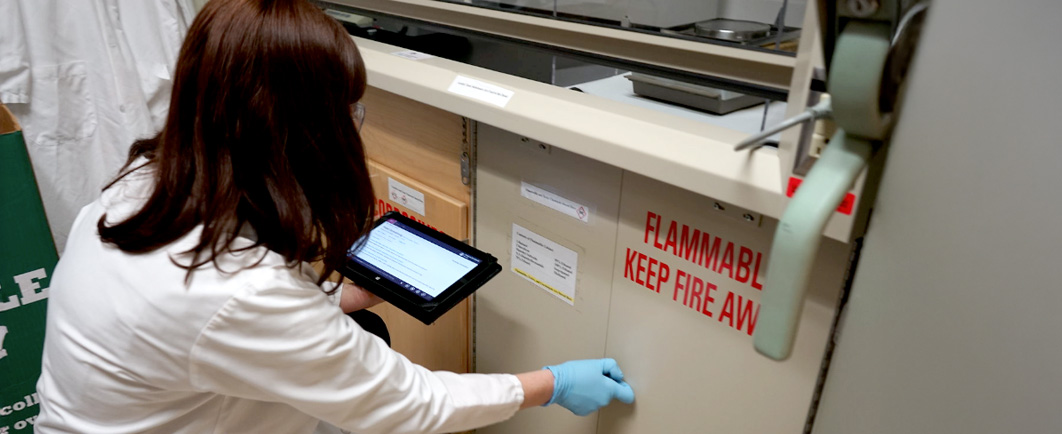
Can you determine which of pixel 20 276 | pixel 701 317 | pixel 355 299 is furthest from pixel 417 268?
pixel 20 276

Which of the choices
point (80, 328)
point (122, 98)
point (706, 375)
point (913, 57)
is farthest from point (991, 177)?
point (122, 98)

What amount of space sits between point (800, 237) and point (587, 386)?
0.64 metres

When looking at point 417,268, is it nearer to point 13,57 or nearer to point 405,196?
point 405,196

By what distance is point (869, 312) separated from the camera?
0.48 m

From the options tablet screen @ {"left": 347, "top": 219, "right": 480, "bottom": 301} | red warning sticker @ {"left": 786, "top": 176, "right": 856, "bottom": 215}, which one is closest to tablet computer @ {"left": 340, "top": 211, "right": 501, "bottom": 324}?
tablet screen @ {"left": 347, "top": 219, "right": 480, "bottom": 301}

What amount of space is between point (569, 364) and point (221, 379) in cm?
53

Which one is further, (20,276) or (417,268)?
(20,276)

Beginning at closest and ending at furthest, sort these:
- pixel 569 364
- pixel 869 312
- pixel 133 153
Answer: pixel 869 312, pixel 133 153, pixel 569 364

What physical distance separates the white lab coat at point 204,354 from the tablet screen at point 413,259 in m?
0.18

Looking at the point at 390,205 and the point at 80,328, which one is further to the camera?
the point at 390,205

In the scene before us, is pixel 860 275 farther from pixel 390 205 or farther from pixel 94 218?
pixel 390 205

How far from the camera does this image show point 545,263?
1172mm

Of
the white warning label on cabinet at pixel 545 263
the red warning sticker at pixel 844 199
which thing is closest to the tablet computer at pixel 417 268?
the white warning label on cabinet at pixel 545 263

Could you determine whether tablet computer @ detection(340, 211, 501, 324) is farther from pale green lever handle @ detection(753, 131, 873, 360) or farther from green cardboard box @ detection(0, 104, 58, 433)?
green cardboard box @ detection(0, 104, 58, 433)
